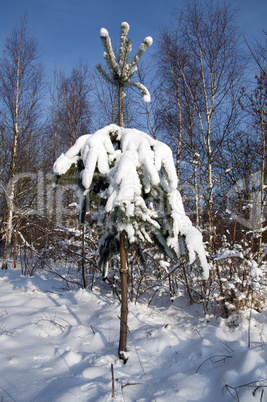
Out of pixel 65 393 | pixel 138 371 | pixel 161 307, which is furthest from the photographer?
pixel 161 307

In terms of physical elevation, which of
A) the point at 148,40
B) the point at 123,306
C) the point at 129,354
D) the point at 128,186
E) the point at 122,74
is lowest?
the point at 129,354

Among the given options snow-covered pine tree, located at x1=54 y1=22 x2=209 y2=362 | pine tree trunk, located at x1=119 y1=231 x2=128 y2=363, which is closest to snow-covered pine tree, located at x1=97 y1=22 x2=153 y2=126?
snow-covered pine tree, located at x1=54 y1=22 x2=209 y2=362

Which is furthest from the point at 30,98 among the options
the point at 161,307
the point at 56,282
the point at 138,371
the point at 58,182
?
the point at 138,371

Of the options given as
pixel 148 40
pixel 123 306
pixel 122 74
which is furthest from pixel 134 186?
pixel 148 40

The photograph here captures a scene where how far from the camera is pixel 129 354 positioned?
2.86 metres

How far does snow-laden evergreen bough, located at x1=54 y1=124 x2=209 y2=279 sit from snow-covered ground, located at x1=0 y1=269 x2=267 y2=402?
3.45ft

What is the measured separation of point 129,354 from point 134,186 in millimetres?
2101

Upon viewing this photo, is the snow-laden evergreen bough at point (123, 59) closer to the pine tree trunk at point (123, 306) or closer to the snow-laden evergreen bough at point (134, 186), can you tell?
the snow-laden evergreen bough at point (134, 186)

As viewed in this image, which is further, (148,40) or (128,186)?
(148,40)

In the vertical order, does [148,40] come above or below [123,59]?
above

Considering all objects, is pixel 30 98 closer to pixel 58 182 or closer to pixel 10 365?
pixel 58 182

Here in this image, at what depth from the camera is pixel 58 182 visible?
268 cm

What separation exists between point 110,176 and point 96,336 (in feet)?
7.65

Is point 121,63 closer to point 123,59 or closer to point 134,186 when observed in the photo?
A: point 123,59
